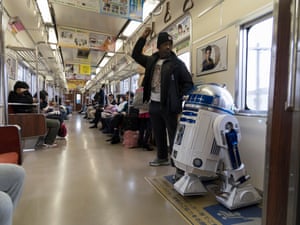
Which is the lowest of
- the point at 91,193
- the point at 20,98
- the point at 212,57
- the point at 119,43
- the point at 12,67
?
the point at 91,193

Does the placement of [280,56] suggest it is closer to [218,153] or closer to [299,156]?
[299,156]

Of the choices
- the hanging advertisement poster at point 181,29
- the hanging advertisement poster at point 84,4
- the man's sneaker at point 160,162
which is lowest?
the man's sneaker at point 160,162

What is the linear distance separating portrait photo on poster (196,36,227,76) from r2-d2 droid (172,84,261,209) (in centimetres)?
82

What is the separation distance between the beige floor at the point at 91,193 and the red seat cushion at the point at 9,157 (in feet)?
1.37

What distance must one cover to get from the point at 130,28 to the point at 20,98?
313 cm

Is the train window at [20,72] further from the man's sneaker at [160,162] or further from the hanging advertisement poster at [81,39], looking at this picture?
the man's sneaker at [160,162]

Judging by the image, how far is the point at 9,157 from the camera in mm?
1780

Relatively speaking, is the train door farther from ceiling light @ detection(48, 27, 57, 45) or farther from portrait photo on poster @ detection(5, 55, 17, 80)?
ceiling light @ detection(48, 27, 57, 45)

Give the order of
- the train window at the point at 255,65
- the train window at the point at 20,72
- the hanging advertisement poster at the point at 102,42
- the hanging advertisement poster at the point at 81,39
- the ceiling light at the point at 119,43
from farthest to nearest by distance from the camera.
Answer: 1. the ceiling light at the point at 119,43
2. the train window at the point at 20,72
3. the hanging advertisement poster at the point at 102,42
4. the hanging advertisement poster at the point at 81,39
5. the train window at the point at 255,65

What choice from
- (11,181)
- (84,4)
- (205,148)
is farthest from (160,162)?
(84,4)

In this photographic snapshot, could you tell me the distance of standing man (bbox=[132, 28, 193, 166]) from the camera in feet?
8.87

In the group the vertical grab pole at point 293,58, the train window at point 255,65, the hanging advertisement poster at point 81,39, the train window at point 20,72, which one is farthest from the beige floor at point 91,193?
the train window at point 20,72

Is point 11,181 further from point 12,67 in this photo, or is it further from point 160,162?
point 12,67

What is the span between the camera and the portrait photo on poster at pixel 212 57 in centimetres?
267
